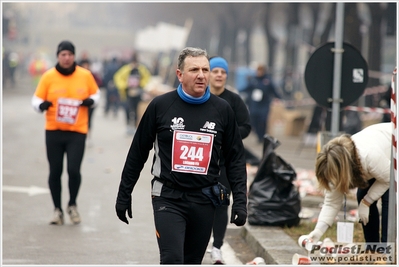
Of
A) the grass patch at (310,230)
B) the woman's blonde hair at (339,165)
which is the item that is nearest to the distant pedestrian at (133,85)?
the grass patch at (310,230)

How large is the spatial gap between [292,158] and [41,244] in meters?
10.0

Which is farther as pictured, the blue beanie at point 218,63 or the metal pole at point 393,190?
the blue beanie at point 218,63

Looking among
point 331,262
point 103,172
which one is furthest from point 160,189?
point 103,172

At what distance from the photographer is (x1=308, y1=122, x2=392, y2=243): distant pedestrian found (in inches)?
263

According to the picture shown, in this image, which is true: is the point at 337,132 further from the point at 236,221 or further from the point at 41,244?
the point at 236,221

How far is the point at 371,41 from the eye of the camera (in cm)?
2591

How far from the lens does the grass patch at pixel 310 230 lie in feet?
27.7

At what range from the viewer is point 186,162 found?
5594 mm

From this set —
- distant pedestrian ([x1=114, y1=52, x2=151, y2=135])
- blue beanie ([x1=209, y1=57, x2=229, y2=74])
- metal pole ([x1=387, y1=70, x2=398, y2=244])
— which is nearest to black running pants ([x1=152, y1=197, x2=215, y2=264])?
metal pole ([x1=387, y1=70, x2=398, y2=244])

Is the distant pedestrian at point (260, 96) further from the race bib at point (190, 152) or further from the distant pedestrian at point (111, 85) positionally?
the race bib at point (190, 152)

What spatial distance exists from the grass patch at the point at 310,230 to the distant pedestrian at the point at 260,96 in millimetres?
11364

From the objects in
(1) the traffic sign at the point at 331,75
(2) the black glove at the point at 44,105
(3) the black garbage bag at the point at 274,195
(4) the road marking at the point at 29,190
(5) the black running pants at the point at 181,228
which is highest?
(1) the traffic sign at the point at 331,75

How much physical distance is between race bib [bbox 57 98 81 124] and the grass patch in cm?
254

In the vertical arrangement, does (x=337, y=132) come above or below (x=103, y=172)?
above
